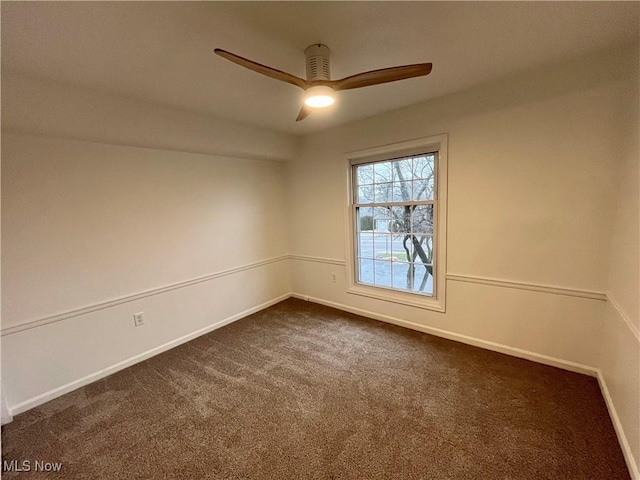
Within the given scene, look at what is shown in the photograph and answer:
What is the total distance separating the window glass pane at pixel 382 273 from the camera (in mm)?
3246

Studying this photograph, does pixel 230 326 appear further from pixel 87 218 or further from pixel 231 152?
pixel 231 152

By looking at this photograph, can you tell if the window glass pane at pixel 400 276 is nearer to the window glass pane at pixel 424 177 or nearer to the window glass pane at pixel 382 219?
the window glass pane at pixel 382 219

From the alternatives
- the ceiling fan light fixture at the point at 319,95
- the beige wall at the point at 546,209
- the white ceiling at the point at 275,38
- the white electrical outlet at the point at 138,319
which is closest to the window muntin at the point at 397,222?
the beige wall at the point at 546,209

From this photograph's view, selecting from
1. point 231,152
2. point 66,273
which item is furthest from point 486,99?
point 66,273

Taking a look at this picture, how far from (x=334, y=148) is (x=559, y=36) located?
213 cm

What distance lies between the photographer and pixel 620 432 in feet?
5.02

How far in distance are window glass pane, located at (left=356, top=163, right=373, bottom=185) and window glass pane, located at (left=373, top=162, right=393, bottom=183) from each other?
0.05 meters

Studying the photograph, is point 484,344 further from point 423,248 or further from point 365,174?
point 365,174

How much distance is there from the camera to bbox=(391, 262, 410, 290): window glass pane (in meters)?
3.10

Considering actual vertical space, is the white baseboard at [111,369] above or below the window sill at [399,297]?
below

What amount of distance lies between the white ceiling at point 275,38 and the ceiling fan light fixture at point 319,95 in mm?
258

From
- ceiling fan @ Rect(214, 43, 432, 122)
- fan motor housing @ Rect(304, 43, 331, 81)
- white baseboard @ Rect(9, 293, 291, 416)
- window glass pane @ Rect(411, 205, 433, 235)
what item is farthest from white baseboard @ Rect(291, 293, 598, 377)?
fan motor housing @ Rect(304, 43, 331, 81)

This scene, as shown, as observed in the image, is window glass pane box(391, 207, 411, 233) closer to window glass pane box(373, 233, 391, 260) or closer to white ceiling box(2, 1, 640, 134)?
window glass pane box(373, 233, 391, 260)

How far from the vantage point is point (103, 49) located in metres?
1.53
